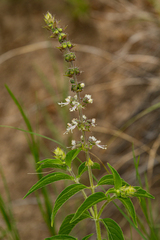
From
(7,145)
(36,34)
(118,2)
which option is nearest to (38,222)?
(7,145)

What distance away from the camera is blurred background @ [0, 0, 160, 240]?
201 centimetres

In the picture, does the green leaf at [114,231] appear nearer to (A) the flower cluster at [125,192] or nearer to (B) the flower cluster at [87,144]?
(A) the flower cluster at [125,192]

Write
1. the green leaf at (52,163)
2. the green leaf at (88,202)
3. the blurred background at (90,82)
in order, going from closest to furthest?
the green leaf at (88,202) < the green leaf at (52,163) < the blurred background at (90,82)

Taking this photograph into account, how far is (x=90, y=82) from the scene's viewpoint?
222cm

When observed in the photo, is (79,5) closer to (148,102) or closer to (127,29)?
(127,29)

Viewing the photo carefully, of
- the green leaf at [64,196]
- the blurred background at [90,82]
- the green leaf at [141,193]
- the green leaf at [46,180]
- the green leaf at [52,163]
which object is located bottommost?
the green leaf at [141,193]

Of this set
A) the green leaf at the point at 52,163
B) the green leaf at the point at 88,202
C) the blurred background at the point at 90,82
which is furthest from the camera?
the blurred background at the point at 90,82

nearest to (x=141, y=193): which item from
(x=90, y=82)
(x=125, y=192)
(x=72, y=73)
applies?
(x=125, y=192)

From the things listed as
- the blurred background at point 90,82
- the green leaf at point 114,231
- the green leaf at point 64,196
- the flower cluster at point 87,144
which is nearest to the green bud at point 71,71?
the flower cluster at point 87,144

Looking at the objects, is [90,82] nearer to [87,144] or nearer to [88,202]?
[87,144]

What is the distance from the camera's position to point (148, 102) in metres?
2.10

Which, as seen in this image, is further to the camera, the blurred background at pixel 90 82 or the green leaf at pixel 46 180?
the blurred background at pixel 90 82

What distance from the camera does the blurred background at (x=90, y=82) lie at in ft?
6.58

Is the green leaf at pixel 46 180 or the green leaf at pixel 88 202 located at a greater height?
the green leaf at pixel 46 180
